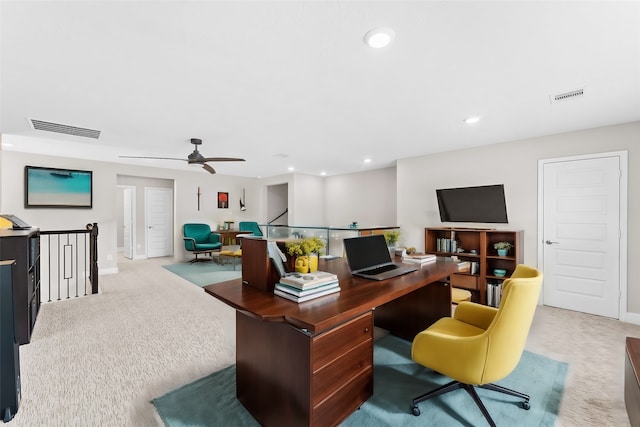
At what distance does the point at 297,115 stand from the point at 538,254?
150 inches

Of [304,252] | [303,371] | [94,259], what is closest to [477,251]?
[304,252]

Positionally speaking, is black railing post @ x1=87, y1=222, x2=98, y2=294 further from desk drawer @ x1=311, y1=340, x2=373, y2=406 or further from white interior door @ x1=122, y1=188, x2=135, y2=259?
desk drawer @ x1=311, y1=340, x2=373, y2=406

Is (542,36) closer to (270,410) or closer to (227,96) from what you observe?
(227,96)

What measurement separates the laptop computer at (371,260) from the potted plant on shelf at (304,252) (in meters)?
0.40

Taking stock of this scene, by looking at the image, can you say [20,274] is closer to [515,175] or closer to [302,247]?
[302,247]

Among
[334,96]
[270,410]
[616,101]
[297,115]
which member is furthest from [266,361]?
[616,101]

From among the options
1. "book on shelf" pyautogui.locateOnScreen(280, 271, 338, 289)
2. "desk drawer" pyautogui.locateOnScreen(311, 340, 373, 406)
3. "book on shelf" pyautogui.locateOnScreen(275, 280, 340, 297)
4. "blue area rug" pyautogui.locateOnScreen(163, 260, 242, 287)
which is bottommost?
"blue area rug" pyautogui.locateOnScreen(163, 260, 242, 287)

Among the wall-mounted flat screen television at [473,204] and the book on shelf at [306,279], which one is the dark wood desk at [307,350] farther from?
the wall-mounted flat screen television at [473,204]

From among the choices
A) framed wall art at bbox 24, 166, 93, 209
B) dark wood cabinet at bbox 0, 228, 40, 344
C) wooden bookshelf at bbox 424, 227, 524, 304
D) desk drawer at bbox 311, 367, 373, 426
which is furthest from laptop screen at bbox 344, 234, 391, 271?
framed wall art at bbox 24, 166, 93, 209

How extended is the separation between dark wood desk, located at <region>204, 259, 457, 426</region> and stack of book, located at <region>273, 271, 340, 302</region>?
A: 0.16 ft

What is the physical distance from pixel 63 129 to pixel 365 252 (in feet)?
13.5

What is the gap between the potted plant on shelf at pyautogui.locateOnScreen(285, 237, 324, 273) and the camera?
5.67 feet

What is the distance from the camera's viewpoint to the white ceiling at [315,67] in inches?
59.6

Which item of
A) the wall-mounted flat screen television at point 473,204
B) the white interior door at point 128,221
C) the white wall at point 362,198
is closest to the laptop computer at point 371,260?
the wall-mounted flat screen television at point 473,204
